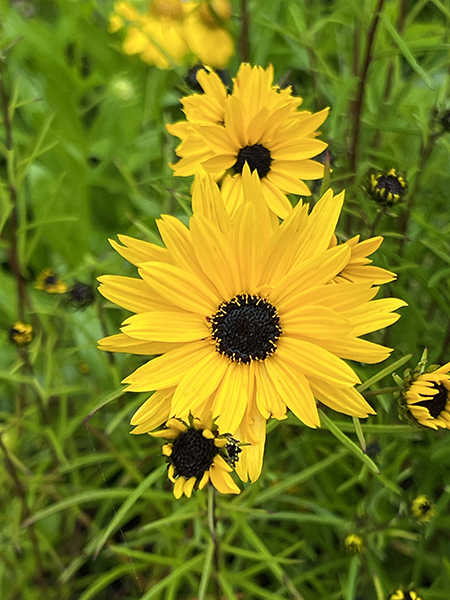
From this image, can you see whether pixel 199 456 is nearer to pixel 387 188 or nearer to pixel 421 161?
pixel 387 188

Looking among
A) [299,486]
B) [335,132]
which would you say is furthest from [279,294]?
[299,486]

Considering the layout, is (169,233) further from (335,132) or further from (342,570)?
(342,570)

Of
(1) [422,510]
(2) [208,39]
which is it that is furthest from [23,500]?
(2) [208,39]

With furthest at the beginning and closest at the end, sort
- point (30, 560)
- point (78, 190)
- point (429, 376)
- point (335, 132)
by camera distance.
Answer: point (78, 190) → point (30, 560) → point (335, 132) → point (429, 376)

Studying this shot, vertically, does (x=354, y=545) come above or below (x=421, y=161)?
below

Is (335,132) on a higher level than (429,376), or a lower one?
higher

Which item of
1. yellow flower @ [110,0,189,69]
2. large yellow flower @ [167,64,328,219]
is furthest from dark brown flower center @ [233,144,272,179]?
yellow flower @ [110,0,189,69]

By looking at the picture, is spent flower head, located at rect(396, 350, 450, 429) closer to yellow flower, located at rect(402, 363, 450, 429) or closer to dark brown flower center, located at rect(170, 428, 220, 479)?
yellow flower, located at rect(402, 363, 450, 429)
